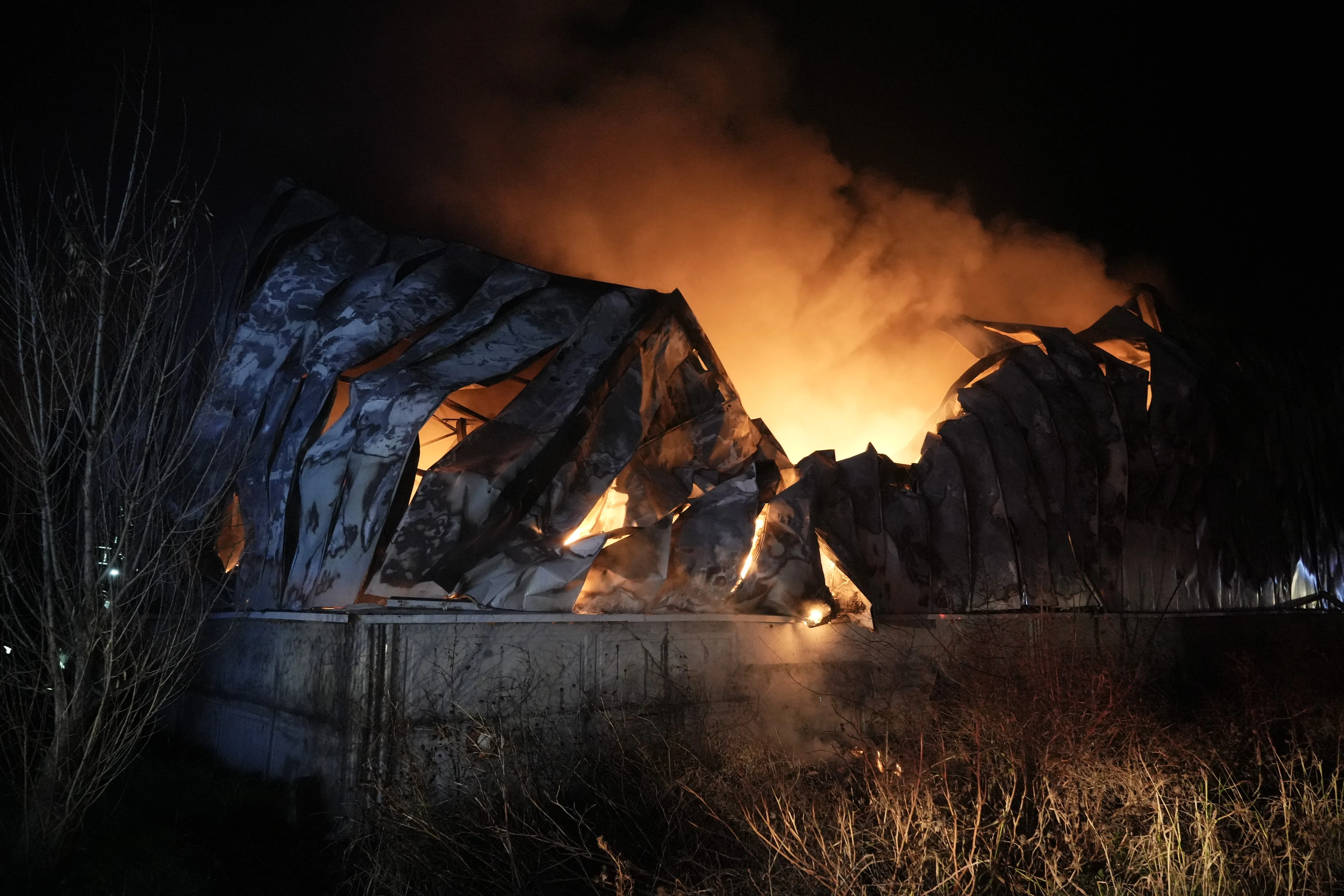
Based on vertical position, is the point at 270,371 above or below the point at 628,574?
above

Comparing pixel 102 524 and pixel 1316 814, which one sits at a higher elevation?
pixel 102 524

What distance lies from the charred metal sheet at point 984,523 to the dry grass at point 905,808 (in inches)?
105

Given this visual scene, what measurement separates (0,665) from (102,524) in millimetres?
1164

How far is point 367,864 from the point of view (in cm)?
509

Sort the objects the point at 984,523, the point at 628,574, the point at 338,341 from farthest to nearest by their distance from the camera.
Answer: the point at 984,523, the point at 338,341, the point at 628,574

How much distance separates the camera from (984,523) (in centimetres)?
962

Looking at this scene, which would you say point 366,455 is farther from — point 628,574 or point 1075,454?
point 1075,454

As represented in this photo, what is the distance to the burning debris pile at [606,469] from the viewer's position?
6828mm

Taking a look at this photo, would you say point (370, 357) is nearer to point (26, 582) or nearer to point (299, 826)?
point (26, 582)

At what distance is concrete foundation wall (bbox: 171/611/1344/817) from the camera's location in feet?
18.8

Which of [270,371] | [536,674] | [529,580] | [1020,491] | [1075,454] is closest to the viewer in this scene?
[536,674]

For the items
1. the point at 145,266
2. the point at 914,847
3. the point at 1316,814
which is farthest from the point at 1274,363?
the point at 145,266

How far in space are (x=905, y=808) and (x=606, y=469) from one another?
3741mm

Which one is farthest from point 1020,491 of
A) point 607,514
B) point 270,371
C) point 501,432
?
point 270,371
